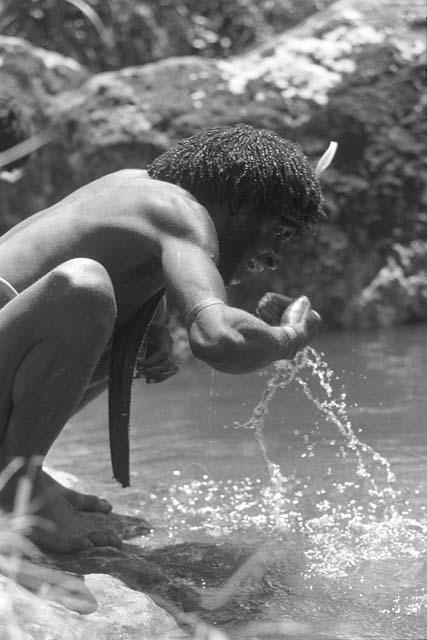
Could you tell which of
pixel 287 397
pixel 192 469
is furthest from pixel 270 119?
pixel 192 469

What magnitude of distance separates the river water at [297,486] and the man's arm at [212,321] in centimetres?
57

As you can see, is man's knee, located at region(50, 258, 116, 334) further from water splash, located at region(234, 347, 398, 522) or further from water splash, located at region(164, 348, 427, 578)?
water splash, located at region(164, 348, 427, 578)

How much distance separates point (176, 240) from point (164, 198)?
0.15 m

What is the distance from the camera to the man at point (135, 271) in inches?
96.2

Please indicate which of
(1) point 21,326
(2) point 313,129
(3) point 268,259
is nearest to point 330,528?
(3) point 268,259

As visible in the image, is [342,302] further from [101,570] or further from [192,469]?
[101,570]

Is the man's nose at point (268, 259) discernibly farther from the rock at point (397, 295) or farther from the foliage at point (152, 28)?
the foliage at point (152, 28)

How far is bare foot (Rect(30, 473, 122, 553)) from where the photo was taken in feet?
8.63

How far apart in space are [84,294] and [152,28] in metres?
7.89

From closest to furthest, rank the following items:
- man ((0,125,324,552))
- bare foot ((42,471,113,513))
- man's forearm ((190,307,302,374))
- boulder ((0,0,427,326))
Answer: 1. man's forearm ((190,307,302,374))
2. man ((0,125,324,552))
3. bare foot ((42,471,113,513))
4. boulder ((0,0,427,326))

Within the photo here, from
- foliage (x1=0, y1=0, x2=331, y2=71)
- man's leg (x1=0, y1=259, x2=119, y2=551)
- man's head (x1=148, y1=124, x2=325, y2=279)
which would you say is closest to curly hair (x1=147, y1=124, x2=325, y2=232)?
man's head (x1=148, y1=124, x2=325, y2=279)

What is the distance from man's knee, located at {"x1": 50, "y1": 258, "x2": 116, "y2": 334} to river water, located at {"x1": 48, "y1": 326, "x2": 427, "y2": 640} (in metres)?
0.71

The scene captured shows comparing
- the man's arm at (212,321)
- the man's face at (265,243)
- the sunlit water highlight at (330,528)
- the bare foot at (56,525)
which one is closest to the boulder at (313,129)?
the sunlit water highlight at (330,528)

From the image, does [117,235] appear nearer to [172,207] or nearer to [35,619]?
[172,207]
